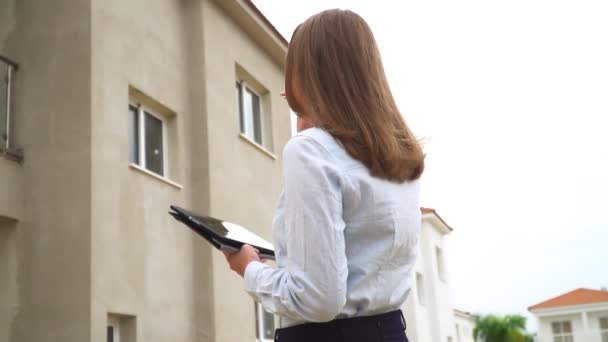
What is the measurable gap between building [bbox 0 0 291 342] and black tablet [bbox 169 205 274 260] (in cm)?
605

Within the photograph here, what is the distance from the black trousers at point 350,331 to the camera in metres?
1.85

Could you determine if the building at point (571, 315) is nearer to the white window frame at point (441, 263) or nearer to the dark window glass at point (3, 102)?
the white window frame at point (441, 263)

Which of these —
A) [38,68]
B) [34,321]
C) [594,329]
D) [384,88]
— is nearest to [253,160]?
[38,68]

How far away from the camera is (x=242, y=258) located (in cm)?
210

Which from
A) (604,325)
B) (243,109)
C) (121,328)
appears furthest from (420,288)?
(604,325)

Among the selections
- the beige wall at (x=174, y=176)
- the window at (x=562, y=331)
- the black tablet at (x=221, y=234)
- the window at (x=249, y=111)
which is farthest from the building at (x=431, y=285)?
the black tablet at (x=221, y=234)

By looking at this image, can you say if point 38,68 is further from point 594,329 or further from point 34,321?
point 594,329

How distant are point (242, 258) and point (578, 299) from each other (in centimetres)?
5915

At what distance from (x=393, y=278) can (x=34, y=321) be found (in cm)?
706

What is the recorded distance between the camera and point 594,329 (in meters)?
55.6

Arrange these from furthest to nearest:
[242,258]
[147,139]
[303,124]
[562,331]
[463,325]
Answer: [562,331]
[463,325]
[147,139]
[303,124]
[242,258]

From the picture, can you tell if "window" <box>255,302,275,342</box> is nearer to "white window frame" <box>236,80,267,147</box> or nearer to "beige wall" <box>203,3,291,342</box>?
"beige wall" <box>203,3,291,342</box>

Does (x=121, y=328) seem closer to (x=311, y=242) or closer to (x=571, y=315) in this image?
(x=311, y=242)

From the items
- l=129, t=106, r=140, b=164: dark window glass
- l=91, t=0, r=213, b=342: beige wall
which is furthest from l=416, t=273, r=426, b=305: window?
l=129, t=106, r=140, b=164: dark window glass
